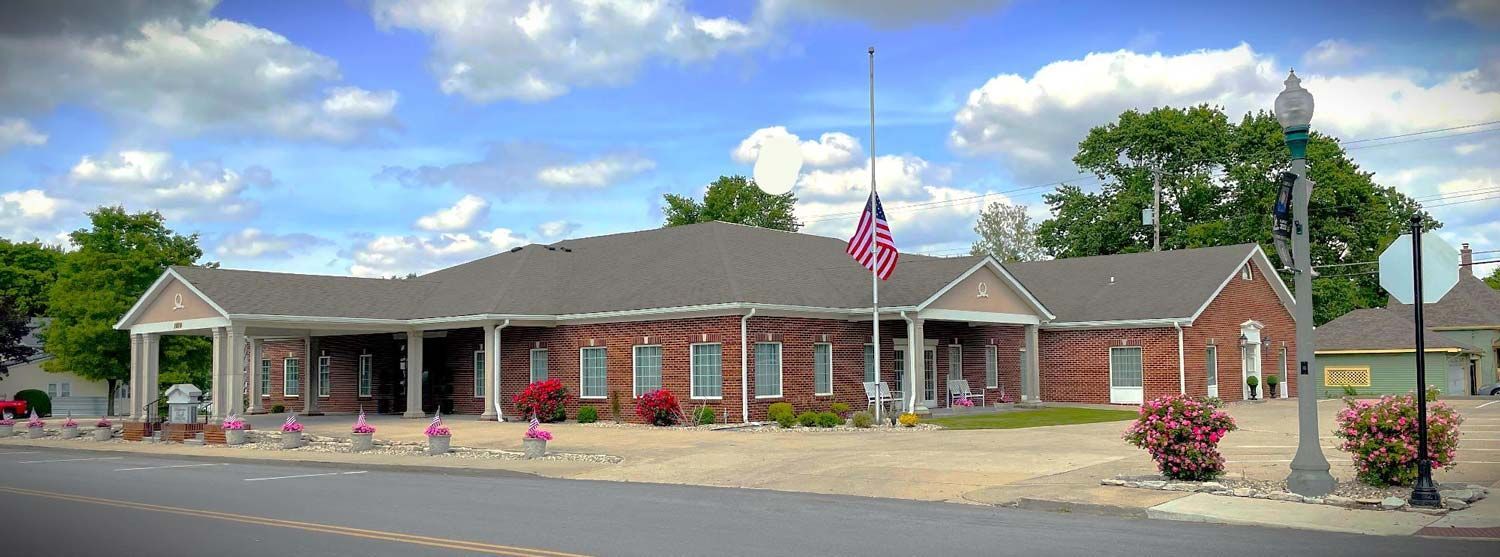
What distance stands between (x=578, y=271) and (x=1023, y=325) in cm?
1351

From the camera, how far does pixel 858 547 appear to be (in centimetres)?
1108

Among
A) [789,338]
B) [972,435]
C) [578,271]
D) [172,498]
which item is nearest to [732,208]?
[578,271]

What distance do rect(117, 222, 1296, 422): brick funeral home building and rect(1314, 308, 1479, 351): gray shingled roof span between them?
180 inches

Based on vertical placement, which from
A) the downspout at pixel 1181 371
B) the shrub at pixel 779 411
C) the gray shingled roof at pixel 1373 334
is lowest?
the shrub at pixel 779 411

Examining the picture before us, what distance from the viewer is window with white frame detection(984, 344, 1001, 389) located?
3722 centimetres

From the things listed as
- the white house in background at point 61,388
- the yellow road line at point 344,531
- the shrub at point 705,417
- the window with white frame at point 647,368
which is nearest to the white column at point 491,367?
the window with white frame at point 647,368

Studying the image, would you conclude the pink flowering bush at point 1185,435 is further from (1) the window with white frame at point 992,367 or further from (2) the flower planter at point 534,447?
(1) the window with white frame at point 992,367

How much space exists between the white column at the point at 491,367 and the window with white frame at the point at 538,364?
126 centimetres

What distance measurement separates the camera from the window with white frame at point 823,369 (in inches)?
1223

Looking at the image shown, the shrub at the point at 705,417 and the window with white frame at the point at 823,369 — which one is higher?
the window with white frame at the point at 823,369

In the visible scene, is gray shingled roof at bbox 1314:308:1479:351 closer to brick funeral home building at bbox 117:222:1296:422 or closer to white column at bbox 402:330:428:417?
brick funeral home building at bbox 117:222:1296:422

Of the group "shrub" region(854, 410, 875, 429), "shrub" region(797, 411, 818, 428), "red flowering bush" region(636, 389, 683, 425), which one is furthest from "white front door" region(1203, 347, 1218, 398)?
"red flowering bush" region(636, 389, 683, 425)

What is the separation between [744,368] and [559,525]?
16478 millimetres

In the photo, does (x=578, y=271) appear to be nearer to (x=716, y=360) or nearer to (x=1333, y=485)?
(x=716, y=360)
